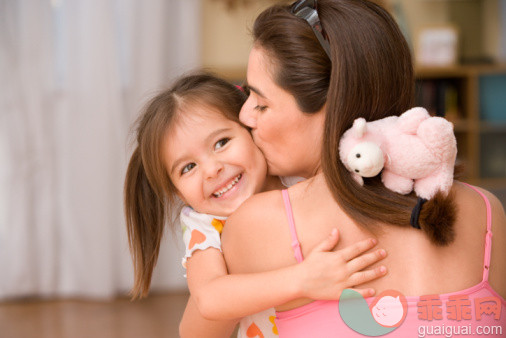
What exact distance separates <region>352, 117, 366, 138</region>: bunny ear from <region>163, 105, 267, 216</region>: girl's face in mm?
404

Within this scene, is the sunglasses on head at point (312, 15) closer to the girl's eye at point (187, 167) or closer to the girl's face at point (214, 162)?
the girl's face at point (214, 162)

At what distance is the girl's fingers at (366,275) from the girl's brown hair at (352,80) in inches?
2.9

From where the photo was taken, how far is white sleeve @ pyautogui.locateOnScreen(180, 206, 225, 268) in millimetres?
1310

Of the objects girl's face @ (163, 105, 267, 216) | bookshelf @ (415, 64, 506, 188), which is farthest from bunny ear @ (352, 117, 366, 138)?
bookshelf @ (415, 64, 506, 188)

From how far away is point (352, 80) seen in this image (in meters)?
1.09

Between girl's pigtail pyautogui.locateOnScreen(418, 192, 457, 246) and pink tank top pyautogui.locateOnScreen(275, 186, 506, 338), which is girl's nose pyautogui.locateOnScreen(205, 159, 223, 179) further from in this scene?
girl's pigtail pyautogui.locateOnScreen(418, 192, 457, 246)

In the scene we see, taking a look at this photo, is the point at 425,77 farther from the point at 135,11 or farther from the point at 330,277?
the point at 330,277

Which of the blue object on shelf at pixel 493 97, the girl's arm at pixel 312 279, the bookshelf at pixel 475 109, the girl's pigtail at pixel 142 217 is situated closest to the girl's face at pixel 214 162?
the girl's pigtail at pixel 142 217

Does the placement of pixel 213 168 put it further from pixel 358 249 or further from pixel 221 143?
pixel 358 249

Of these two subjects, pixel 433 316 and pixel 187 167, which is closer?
pixel 433 316

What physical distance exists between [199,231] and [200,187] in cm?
11

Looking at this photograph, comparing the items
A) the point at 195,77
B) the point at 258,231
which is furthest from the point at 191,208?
the point at 258,231

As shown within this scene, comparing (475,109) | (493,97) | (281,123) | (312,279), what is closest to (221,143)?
(281,123)

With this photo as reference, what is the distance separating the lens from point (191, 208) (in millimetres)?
1522
